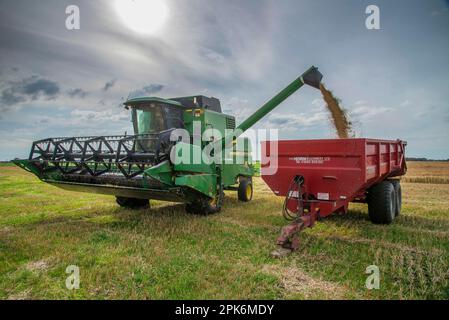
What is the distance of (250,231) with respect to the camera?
5.34 meters

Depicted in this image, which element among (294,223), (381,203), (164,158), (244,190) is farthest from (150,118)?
(381,203)

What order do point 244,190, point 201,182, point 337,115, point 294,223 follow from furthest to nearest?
point 244,190
point 337,115
point 201,182
point 294,223

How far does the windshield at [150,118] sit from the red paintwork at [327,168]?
264 cm

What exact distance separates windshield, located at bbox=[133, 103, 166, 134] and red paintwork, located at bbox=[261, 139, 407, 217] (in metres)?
2.64

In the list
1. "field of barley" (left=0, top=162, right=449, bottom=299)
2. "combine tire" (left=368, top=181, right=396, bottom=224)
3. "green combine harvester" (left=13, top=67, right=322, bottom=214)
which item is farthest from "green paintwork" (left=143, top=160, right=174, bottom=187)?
"combine tire" (left=368, top=181, right=396, bottom=224)

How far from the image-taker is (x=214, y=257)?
4.01m

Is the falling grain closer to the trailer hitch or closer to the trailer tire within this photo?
the trailer hitch

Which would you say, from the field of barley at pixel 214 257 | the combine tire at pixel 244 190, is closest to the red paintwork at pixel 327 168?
the field of barley at pixel 214 257

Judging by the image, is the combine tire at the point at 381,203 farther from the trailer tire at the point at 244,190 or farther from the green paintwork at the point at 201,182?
the trailer tire at the point at 244,190

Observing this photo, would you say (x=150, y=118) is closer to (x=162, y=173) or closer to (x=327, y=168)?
(x=162, y=173)

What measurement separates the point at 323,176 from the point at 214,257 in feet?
7.28

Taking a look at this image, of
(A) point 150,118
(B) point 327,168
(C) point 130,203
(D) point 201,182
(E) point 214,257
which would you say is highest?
(A) point 150,118

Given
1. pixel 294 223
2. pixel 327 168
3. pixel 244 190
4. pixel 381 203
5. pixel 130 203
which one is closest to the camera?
pixel 294 223
